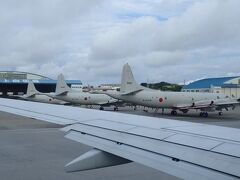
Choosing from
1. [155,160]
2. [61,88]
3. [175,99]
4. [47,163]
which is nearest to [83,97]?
[61,88]

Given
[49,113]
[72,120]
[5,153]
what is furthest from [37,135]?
[72,120]

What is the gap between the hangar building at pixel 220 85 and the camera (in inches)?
2805

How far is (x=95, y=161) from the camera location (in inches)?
149

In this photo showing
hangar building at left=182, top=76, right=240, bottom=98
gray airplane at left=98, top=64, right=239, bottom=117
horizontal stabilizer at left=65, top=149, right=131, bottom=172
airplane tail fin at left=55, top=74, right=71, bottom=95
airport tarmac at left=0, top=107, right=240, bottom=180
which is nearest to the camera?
horizontal stabilizer at left=65, top=149, right=131, bottom=172

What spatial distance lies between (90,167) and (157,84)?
113 metres

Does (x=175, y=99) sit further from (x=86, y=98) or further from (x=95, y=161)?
(x=95, y=161)

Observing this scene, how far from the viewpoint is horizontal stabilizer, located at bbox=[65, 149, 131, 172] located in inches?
149

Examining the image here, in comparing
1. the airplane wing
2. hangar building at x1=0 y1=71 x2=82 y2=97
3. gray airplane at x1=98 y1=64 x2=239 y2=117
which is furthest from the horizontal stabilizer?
hangar building at x1=0 y1=71 x2=82 y2=97

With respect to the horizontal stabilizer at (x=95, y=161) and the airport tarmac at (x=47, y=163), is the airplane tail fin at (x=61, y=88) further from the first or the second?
the horizontal stabilizer at (x=95, y=161)


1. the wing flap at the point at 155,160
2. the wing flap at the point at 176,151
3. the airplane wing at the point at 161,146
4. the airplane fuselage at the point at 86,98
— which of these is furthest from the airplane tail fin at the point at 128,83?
the wing flap at the point at 155,160

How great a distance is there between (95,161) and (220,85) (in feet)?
245

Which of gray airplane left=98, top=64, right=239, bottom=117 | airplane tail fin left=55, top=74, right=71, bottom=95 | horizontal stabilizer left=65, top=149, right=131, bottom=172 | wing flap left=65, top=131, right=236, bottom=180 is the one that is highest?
airplane tail fin left=55, top=74, right=71, bottom=95

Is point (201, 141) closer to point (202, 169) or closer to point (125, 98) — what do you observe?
point (202, 169)

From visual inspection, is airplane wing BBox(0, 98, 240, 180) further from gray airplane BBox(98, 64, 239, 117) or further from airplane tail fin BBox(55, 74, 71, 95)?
airplane tail fin BBox(55, 74, 71, 95)
